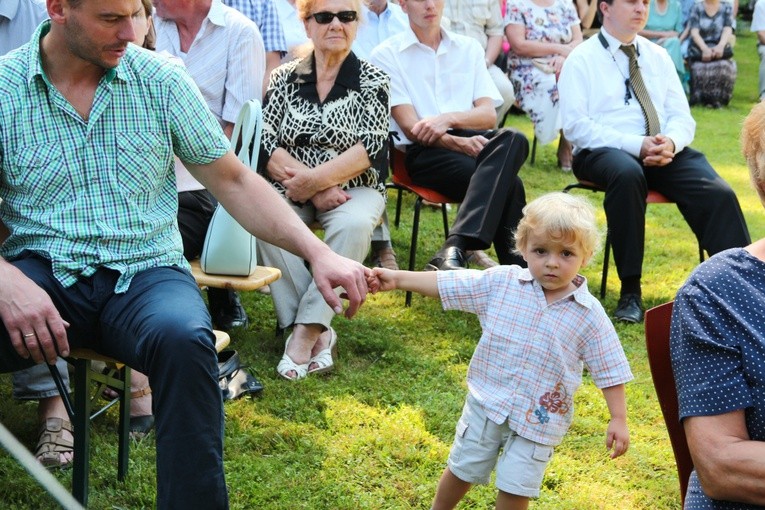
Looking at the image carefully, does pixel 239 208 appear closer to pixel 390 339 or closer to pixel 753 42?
pixel 390 339

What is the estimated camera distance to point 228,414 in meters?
4.20

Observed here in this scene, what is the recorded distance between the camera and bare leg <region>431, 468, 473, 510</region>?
10.6 feet

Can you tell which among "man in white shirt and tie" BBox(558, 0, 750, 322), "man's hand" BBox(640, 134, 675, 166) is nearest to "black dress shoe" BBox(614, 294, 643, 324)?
"man in white shirt and tie" BBox(558, 0, 750, 322)

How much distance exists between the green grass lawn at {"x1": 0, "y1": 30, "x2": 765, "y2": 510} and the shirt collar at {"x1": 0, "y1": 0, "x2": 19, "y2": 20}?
166 cm

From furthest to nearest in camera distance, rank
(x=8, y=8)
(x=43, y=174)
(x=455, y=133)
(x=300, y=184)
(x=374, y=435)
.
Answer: (x=455, y=133)
(x=300, y=184)
(x=8, y=8)
(x=374, y=435)
(x=43, y=174)

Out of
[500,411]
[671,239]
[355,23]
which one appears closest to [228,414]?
[500,411]

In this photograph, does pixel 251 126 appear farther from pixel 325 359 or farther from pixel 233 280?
pixel 325 359

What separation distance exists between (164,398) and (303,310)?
212 centimetres

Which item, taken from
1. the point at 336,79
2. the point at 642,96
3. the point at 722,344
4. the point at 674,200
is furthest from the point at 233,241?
the point at 642,96

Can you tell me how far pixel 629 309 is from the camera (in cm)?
573

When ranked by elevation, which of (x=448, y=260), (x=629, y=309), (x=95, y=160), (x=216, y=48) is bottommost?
(x=629, y=309)

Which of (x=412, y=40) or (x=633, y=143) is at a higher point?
(x=412, y=40)

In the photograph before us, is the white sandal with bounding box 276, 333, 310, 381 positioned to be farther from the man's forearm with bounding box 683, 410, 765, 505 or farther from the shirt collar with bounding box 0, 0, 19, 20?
the man's forearm with bounding box 683, 410, 765, 505

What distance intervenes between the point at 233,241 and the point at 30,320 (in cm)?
142
